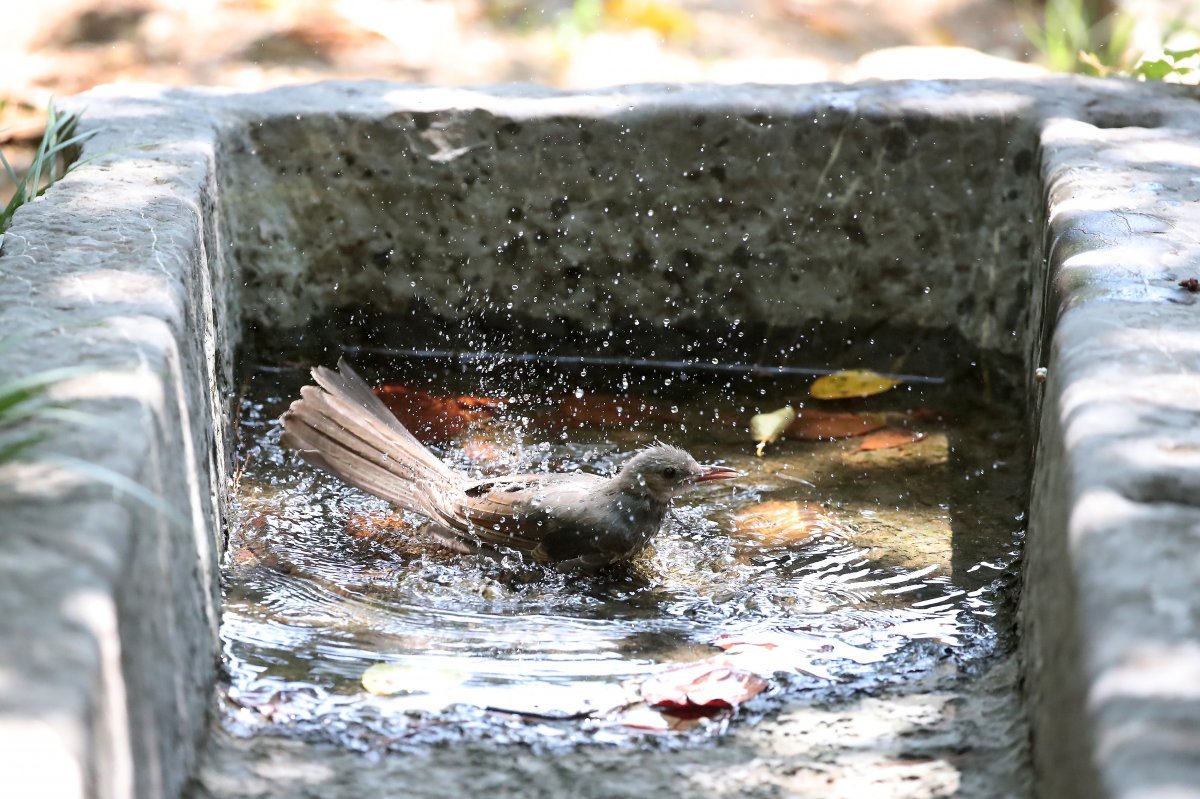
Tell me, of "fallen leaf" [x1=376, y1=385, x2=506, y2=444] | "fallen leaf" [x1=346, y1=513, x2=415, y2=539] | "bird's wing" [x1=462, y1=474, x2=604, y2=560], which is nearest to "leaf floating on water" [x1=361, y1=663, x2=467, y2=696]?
"bird's wing" [x1=462, y1=474, x2=604, y2=560]

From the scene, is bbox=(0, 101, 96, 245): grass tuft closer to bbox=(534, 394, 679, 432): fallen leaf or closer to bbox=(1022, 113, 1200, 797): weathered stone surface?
bbox=(534, 394, 679, 432): fallen leaf

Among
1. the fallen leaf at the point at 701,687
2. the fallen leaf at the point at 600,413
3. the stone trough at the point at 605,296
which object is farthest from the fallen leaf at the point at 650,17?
the fallen leaf at the point at 701,687

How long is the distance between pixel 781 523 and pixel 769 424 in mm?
669

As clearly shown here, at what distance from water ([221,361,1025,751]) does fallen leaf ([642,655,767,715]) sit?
1.1 inches

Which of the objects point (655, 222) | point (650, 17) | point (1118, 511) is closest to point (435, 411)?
point (655, 222)

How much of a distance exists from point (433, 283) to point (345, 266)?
317 mm

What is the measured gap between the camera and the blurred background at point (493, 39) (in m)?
7.60

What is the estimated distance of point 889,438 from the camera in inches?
170

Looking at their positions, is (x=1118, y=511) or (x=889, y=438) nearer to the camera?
(x=1118, y=511)

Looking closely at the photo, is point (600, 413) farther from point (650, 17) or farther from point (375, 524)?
point (650, 17)

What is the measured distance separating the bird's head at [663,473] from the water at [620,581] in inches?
8.2

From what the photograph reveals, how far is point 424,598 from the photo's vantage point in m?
3.35

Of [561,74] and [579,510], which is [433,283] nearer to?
[579,510]

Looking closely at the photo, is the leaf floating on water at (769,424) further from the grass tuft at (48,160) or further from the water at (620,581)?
the grass tuft at (48,160)
